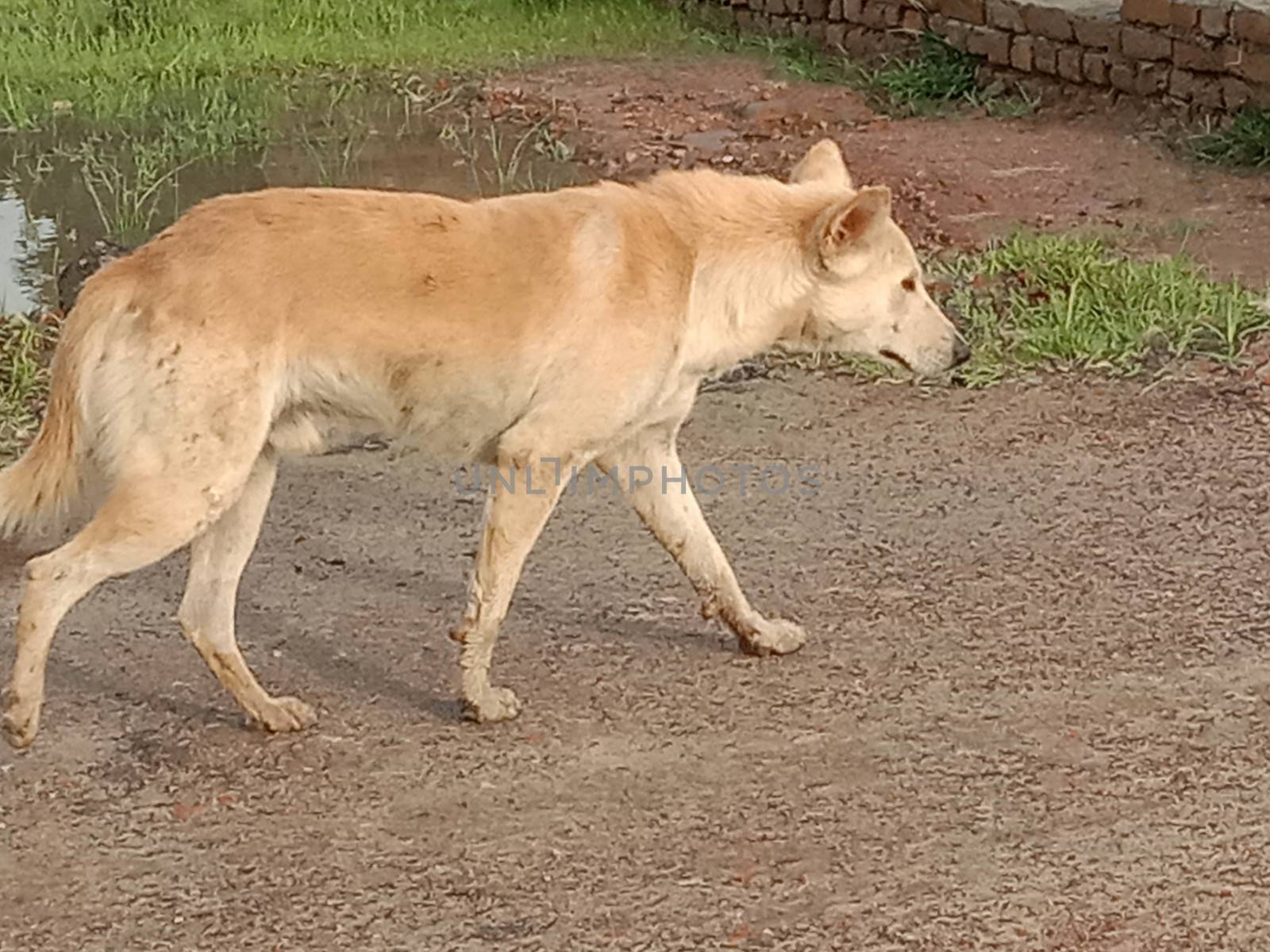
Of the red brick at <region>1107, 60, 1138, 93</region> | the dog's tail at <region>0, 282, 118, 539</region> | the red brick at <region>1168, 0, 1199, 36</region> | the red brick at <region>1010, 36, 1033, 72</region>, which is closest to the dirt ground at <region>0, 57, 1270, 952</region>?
the dog's tail at <region>0, 282, 118, 539</region>

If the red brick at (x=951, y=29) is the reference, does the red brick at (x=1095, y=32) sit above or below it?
above

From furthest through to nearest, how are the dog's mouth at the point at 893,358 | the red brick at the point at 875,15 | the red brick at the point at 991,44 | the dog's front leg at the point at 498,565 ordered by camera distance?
1. the red brick at the point at 875,15
2. the red brick at the point at 991,44
3. the dog's mouth at the point at 893,358
4. the dog's front leg at the point at 498,565

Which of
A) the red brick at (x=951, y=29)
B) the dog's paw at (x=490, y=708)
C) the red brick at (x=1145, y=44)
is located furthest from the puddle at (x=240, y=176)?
the dog's paw at (x=490, y=708)

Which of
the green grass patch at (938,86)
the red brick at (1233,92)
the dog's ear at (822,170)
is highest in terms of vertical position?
the dog's ear at (822,170)

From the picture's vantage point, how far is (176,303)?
4.11m

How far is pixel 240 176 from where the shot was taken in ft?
34.0

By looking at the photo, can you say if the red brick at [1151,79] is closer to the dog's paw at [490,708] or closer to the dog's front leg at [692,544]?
the dog's front leg at [692,544]

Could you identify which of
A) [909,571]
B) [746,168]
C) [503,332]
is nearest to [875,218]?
[503,332]

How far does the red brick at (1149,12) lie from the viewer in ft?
36.1

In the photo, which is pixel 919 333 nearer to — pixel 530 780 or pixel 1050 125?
pixel 530 780

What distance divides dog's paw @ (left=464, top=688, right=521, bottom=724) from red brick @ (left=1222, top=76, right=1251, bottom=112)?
7.53 meters

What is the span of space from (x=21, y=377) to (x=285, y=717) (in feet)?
9.39

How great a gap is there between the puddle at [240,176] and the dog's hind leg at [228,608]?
13.5 feet

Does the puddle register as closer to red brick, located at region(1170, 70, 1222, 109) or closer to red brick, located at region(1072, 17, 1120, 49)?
red brick, located at region(1072, 17, 1120, 49)
